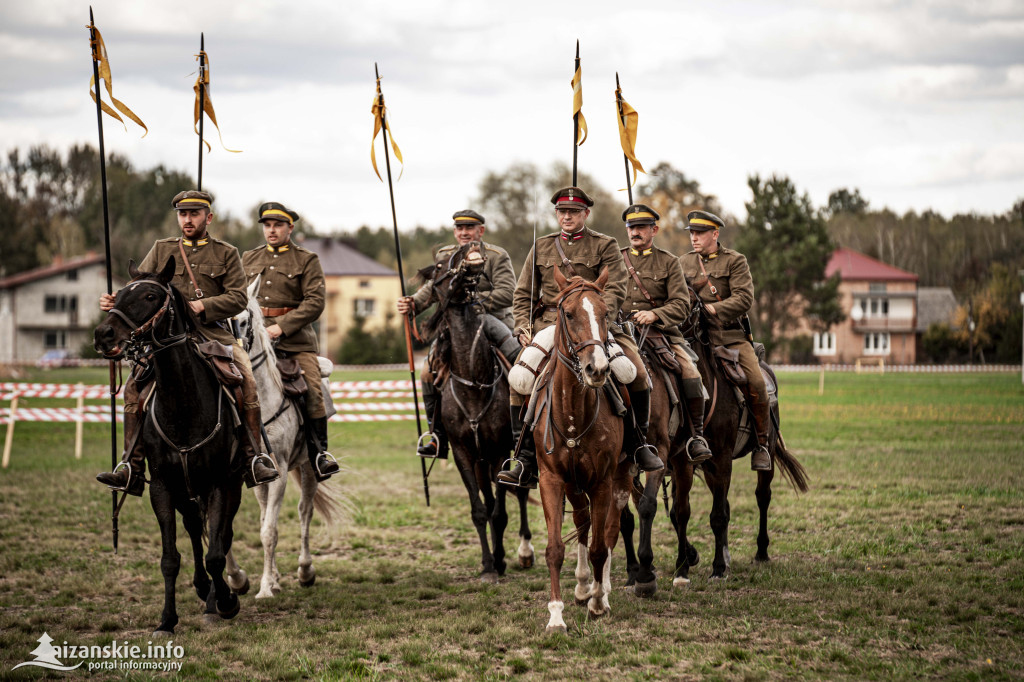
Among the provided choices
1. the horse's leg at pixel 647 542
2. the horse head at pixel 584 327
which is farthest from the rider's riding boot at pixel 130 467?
the horse's leg at pixel 647 542

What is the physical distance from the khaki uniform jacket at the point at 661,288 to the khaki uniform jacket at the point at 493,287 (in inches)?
55.0

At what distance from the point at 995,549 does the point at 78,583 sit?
9.06 meters

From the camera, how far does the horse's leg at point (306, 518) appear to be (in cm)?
920

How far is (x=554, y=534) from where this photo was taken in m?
7.41

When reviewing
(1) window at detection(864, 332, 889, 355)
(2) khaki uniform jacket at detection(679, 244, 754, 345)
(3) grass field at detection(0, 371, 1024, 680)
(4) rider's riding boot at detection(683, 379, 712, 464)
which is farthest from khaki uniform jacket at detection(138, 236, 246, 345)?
(1) window at detection(864, 332, 889, 355)

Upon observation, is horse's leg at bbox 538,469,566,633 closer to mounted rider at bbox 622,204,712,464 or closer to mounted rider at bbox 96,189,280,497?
mounted rider at bbox 622,204,712,464

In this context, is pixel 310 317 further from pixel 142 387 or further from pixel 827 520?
pixel 827 520

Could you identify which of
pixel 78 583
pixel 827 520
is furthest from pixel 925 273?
pixel 78 583

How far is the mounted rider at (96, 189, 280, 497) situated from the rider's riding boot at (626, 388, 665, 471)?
3.04m

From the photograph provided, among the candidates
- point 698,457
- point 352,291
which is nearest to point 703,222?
point 698,457

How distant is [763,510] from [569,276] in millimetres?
3418

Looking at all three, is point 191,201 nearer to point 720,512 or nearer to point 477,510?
point 477,510

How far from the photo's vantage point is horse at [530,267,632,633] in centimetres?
711

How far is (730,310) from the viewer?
9.48 meters
